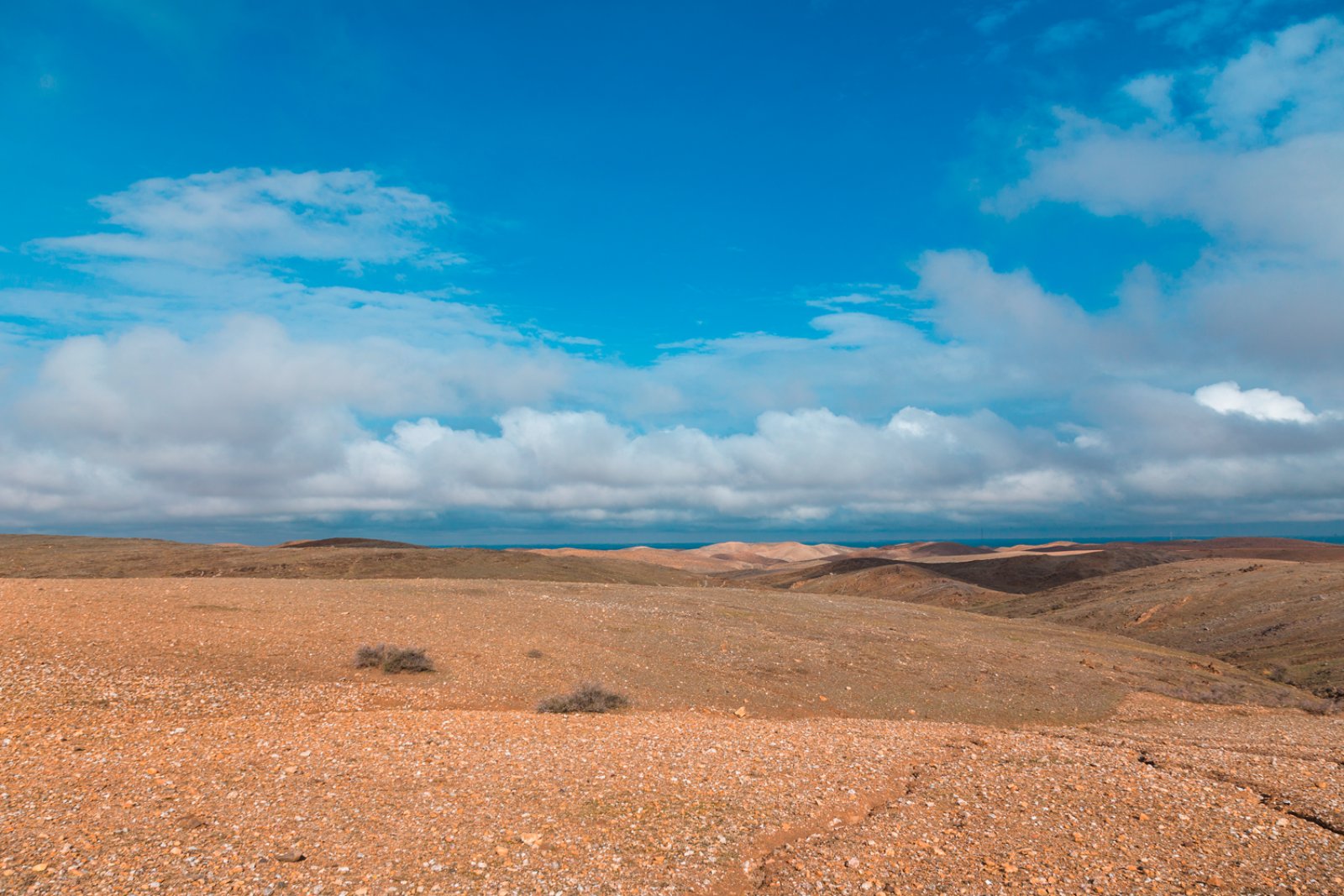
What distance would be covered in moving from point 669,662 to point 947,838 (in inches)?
511

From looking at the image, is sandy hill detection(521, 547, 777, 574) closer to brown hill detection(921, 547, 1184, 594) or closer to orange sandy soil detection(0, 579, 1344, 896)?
brown hill detection(921, 547, 1184, 594)

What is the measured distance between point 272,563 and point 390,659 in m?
31.2

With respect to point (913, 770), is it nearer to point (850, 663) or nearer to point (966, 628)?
point (850, 663)

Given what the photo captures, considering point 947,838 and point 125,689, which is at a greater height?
point 125,689

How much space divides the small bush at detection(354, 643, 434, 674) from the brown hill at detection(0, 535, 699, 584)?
909 inches

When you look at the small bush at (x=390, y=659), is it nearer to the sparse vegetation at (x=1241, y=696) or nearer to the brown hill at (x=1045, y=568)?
the sparse vegetation at (x=1241, y=696)

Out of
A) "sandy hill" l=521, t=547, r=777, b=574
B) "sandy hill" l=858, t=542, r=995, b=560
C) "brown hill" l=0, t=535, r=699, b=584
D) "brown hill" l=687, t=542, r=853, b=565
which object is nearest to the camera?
"brown hill" l=0, t=535, r=699, b=584

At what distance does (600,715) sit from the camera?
16094 millimetres

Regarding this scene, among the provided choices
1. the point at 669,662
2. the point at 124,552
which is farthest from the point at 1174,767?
the point at 124,552

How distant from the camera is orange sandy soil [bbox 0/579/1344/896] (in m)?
8.30

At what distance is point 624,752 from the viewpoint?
40.8ft

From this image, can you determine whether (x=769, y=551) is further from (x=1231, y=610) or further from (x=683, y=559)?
(x=1231, y=610)

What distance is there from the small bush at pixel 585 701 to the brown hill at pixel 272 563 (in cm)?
2525

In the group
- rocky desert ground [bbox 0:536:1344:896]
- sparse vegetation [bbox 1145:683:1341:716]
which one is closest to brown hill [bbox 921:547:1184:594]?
rocky desert ground [bbox 0:536:1344:896]
